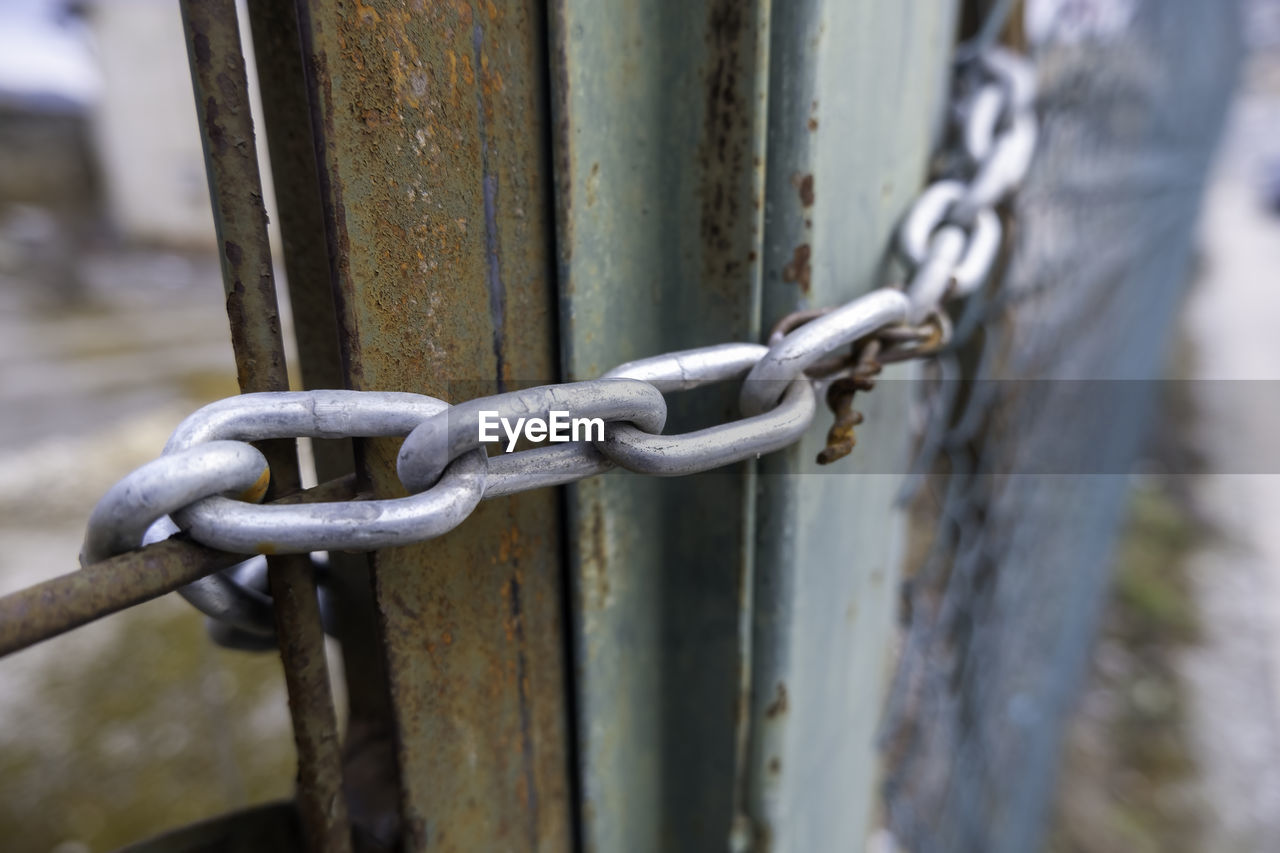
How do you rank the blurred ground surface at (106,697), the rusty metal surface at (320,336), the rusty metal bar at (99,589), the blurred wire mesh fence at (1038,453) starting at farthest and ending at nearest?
the blurred ground surface at (106,697) < the blurred wire mesh fence at (1038,453) < the rusty metal surface at (320,336) < the rusty metal bar at (99,589)

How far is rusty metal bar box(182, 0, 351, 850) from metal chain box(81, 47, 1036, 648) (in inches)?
0.8

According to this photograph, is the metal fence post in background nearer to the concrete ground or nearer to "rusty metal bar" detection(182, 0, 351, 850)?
"rusty metal bar" detection(182, 0, 351, 850)

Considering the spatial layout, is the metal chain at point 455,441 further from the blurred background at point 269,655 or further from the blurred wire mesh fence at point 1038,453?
the blurred background at point 269,655

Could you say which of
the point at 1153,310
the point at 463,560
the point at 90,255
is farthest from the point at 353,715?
the point at 90,255

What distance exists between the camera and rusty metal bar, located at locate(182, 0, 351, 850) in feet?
0.84

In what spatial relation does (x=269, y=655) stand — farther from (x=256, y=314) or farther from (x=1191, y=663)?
(x=1191, y=663)

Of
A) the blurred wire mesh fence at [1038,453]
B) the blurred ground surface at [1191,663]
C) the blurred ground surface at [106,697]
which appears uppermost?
the blurred wire mesh fence at [1038,453]

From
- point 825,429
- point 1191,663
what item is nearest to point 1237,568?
point 1191,663

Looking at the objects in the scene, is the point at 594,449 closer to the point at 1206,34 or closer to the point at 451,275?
the point at 451,275

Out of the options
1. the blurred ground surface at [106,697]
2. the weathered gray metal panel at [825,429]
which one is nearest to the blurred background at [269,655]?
the blurred ground surface at [106,697]

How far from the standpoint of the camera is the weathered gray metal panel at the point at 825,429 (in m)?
0.37

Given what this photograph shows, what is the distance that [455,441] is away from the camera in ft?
0.77

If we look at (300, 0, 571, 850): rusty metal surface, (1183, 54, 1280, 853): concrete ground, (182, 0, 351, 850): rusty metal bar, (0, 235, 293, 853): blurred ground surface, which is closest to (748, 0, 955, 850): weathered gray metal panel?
(300, 0, 571, 850): rusty metal surface

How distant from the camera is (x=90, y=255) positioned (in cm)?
1112
